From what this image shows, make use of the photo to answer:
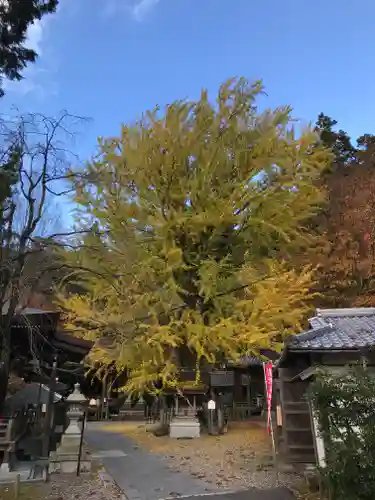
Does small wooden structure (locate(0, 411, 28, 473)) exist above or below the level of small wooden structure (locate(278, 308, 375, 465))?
below

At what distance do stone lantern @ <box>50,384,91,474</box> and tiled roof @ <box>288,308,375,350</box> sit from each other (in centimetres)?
515

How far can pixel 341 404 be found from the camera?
542cm

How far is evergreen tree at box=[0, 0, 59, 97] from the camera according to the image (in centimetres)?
623

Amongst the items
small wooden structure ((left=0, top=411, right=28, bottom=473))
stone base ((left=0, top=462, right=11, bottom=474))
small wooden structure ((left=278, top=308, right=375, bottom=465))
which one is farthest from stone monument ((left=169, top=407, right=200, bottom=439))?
stone base ((left=0, top=462, right=11, bottom=474))

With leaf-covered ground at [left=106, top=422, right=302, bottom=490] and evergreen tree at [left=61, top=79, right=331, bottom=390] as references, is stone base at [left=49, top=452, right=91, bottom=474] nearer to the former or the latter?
leaf-covered ground at [left=106, top=422, right=302, bottom=490]

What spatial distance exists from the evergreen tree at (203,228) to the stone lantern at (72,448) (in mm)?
2965

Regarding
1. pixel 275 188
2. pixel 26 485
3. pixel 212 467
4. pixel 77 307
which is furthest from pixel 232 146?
pixel 26 485

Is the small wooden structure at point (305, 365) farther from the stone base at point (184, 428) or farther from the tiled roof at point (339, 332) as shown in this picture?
the stone base at point (184, 428)

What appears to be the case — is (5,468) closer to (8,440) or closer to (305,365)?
(8,440)

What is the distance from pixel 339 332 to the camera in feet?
→ 32.3

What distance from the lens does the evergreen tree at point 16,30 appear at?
20.5 ft

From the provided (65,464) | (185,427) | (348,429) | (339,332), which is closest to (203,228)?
(339,332)

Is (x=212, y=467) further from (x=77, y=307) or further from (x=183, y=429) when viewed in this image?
(x=77, y=307)

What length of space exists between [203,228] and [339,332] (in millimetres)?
5559
